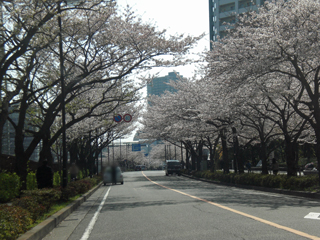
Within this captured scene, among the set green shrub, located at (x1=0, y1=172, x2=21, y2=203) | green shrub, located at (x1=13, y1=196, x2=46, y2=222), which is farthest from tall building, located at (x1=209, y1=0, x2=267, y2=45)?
green shrub, located at (x1=13, y1=196, x2=46, y2=222)

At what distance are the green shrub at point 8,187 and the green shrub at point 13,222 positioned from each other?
707 centimetres

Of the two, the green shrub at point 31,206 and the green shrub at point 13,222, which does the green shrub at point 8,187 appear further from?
the green shrub at point 13,222

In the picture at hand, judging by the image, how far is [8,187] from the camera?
14.1m

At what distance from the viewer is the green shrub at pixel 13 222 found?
5.83m

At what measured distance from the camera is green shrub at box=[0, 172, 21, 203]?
548 inches

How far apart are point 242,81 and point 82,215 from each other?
29.9 ft

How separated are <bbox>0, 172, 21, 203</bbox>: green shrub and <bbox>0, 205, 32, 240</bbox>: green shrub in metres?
7.07

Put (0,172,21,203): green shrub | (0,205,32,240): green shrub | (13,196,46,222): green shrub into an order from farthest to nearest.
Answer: (0,172,21,203): green shrub
(13,196,46,222): green shrub
(0,205,32,240): green shrub

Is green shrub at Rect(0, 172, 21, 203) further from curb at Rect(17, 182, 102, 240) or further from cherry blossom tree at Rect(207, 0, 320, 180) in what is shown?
cherry blossom tree at Rect(207, 0, 320, 180)

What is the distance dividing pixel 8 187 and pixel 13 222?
27.6 ft

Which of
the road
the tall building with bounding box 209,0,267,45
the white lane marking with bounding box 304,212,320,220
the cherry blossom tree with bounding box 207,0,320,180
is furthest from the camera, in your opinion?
the tall building with bounding box 209,0,267,45

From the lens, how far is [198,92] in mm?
30969

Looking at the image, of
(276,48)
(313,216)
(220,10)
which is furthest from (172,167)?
(313,216)

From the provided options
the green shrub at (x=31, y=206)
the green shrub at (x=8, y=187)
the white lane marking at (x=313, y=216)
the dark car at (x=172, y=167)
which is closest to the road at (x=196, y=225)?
the white lane marking at (x=313, y=216)
